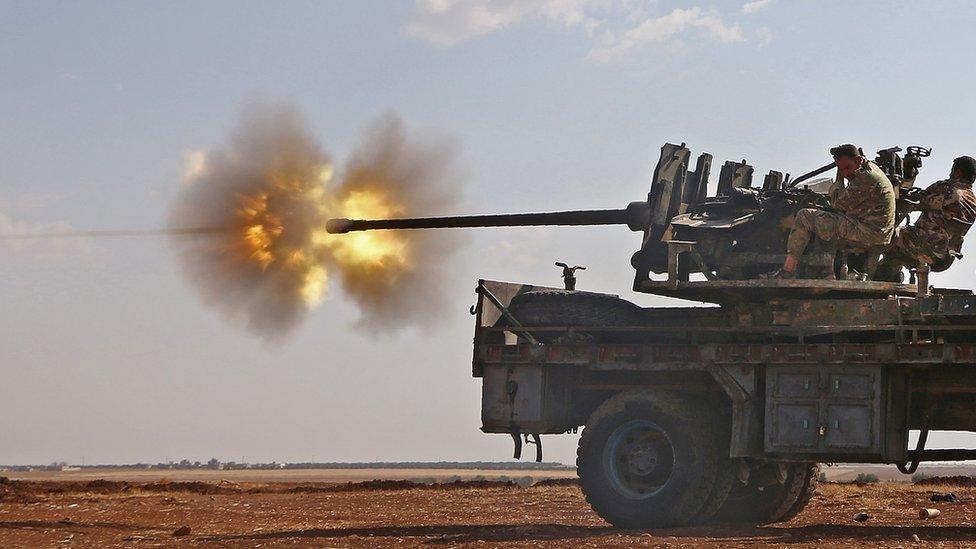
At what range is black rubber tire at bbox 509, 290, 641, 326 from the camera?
1623 cm

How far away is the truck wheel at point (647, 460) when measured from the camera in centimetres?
1500

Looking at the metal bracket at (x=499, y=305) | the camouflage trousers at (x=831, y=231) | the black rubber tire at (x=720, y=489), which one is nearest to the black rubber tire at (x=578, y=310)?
the metal bracket at (x=499, y=305)

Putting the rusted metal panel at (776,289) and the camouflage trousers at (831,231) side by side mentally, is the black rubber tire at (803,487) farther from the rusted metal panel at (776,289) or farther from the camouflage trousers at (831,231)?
the camouflage trousers at (831,231)

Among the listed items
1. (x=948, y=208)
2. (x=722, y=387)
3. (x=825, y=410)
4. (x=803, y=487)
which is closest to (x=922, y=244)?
(x=948, y=208)

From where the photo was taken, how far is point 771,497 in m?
16.4

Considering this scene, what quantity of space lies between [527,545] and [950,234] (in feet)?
18.6

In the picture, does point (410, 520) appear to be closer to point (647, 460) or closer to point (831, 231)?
point (647, 460)

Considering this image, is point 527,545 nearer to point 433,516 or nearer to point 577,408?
point 577,408

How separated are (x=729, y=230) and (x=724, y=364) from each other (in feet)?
4.94

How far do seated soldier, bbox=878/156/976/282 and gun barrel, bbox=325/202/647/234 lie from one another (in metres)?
2.77

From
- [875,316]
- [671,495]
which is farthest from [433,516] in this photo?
[875,316]

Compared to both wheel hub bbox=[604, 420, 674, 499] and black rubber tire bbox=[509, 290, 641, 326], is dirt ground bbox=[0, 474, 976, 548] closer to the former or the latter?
wheel hub bbox=[604, 420, 674, 499]

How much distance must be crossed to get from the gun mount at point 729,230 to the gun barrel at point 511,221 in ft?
0.12

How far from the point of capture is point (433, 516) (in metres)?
18.0
